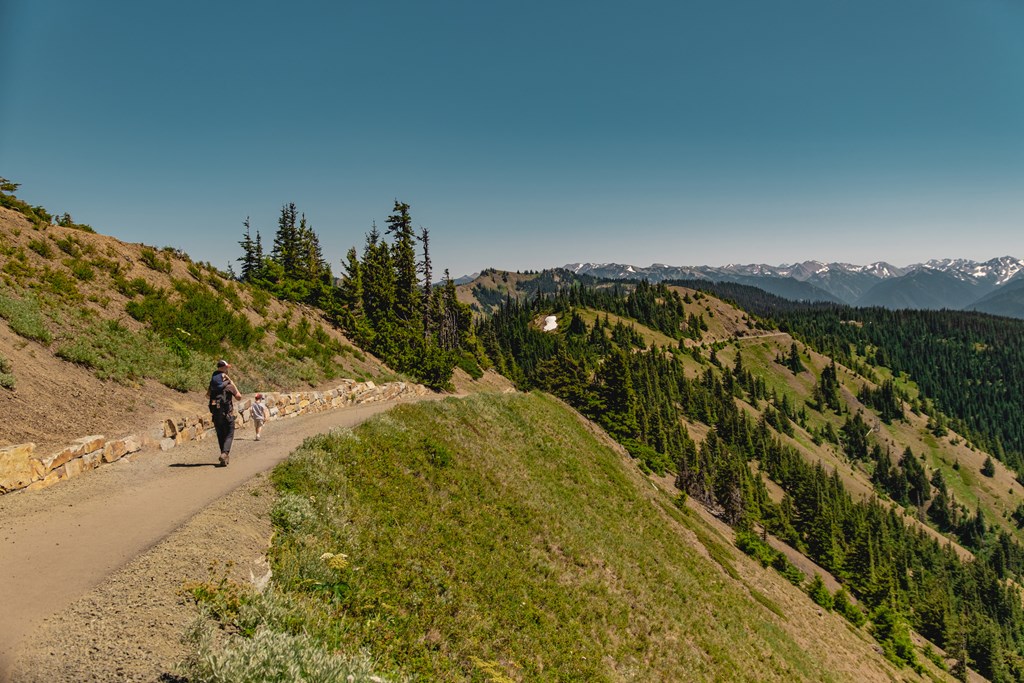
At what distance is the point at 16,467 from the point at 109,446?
8.98 feet

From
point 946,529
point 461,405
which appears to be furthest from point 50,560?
point 946,529

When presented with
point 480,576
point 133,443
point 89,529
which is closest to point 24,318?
point 133,443

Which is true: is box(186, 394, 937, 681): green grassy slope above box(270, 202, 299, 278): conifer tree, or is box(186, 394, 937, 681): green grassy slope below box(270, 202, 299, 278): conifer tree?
below

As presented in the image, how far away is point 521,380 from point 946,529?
195 metres

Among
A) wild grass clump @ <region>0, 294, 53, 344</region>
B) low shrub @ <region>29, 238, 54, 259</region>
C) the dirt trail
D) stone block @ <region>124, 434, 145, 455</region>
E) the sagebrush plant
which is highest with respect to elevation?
low shrub @ <region>29, 238, 54, 259</region>

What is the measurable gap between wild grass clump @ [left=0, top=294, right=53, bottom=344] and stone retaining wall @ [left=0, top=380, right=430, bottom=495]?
559 cm

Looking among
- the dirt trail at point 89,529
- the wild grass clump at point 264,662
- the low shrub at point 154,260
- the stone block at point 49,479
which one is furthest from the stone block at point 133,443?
the low shrub at point 154,260

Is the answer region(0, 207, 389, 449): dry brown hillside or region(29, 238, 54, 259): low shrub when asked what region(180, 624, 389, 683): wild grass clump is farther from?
region(29, 238, 54, 259): low shrub

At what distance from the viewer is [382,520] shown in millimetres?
11516

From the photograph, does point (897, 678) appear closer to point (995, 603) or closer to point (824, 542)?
point (824, 542)

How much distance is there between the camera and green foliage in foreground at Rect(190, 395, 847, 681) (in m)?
8.20

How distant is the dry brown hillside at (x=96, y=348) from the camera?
14102 mm

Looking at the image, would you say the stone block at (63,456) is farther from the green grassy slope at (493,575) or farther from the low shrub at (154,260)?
the low shrub at (154,260)

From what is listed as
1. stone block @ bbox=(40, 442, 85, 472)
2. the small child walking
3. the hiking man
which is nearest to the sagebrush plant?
stone block @ bbox=(40, 442, 85, 472)
